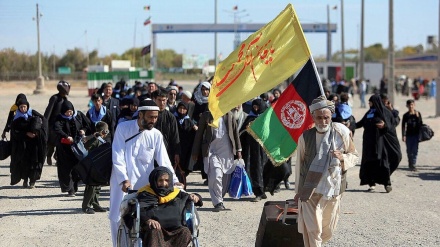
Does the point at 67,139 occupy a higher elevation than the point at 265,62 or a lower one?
lower

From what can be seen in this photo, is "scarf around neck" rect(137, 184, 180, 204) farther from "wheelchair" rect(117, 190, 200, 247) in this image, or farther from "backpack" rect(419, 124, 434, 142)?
"backpack" rect(419, 124, 434, 142)

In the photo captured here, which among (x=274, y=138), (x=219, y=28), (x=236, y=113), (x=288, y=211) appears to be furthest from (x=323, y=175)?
(x=219, y=28)

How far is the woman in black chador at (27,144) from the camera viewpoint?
13.0 m

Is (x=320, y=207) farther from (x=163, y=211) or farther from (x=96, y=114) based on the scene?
(x=96, y=114)

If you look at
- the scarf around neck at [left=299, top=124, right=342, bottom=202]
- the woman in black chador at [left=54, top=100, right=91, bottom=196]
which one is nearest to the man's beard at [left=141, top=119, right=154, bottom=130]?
the scarf around neck at [left=299, top=124, right=342, bottom=202]

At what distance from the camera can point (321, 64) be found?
65.2 m

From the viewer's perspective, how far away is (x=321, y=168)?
275 inches

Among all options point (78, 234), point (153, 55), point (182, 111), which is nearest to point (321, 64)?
point (153, 55)

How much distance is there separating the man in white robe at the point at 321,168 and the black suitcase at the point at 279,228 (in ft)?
1.18

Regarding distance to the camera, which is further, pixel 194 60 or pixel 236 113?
pixel 194 60

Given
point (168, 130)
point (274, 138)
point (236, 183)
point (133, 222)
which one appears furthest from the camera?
point (236, 183)

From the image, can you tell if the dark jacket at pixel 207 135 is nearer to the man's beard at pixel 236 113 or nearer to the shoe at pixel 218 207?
the man's beard at pixel 236 113

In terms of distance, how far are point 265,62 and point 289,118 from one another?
2.44 ft

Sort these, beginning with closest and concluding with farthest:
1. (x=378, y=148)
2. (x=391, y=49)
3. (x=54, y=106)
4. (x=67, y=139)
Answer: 1. (x=67, y=139)
2. (x=378, y=148)
3. (x=54, y=106)
4. (x=391, y=49)
